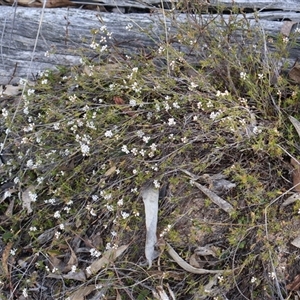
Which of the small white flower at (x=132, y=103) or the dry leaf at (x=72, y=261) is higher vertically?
the small white flower at (x=132, y=103)

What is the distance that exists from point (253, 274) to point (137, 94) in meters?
1.02

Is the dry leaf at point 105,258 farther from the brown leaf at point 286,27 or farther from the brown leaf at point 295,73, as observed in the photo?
the brown leaf at point 286,27

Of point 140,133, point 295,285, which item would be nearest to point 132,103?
point 140,133

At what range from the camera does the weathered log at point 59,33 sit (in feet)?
9.81

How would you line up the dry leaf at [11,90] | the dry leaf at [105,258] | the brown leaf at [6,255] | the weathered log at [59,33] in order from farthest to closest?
1. the dry leaf at [11,90]
2. the weathered log at [59,33]
3. the brown leaf at [6,255]
4. the dry leaf at [105,258]

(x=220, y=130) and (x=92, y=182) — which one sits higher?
(x=220, y=130)

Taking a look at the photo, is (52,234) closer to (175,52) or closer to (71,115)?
(71,115)

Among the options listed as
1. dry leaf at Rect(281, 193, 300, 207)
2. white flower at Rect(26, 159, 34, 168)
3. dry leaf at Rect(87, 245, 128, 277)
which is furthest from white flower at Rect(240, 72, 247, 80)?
white flower at Rect(26, 159, 34, 168)

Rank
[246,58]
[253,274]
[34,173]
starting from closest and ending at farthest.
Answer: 1. [253,274]
2. [246,58]
3. [34,173]

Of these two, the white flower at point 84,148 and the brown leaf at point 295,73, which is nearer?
the white flower at point 84,148

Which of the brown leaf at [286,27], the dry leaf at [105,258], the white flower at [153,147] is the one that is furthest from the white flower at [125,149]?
the brown leaf at [286,27]

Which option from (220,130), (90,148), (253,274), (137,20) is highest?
(137,20)

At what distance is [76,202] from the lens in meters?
2.78

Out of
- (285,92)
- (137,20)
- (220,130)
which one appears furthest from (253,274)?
(137,20)
